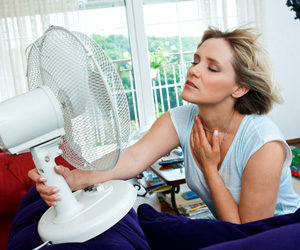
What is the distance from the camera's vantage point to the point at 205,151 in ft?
3.58

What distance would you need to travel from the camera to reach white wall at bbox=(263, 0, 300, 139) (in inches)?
158

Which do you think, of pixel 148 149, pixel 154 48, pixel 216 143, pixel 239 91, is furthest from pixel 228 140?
pixel 154 48

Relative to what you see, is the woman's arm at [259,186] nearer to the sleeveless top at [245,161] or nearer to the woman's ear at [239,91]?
the sleeveless top at [245,161]

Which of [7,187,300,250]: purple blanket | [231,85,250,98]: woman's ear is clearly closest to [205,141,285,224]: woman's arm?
[231,85,250,98]: woman's ear

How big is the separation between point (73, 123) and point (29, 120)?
10 cm

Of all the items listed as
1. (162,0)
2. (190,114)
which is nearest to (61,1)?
(162,0)

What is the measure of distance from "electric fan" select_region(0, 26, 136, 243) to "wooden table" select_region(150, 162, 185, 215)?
1315mm

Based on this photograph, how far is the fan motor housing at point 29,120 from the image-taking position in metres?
0.70

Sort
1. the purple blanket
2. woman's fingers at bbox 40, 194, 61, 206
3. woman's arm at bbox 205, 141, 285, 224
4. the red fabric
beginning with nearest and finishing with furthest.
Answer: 1. the purple blanket
2. woman's fingers at bbox 40, 194, 61, 206
3. woman's arm at bbox 205, 141, 285, 224
4. the red fabric

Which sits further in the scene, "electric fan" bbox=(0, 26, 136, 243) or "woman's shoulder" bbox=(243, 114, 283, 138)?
"woman's shoulder" bbox=(243, 114, 283, 138)

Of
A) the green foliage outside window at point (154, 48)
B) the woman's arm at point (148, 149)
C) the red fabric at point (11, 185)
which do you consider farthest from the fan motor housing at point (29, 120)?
the green foliage outside window at point (154, 48)

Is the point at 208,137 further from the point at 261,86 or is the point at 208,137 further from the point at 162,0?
the point at 162,0

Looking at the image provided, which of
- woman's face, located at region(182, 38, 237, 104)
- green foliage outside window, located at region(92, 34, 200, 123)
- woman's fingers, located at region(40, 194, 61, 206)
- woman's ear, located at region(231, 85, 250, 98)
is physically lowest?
woman's fingers, located at region(40, 194, 61, 206)

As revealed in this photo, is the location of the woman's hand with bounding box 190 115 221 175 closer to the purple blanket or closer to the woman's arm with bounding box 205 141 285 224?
the woman's arm with bounding box 205 141 285 224
